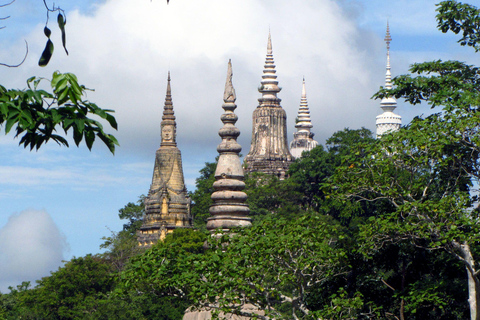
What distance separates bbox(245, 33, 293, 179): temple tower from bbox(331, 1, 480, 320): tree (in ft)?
186

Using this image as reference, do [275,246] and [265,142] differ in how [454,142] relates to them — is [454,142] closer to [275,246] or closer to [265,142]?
[275,246]

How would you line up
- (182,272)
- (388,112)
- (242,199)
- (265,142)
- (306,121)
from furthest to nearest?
(306,121) < (388,112) < (265,142) < (242,199) < (182,272)

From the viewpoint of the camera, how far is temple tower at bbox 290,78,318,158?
305 feet

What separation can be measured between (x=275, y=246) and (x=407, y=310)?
3328 millimetres

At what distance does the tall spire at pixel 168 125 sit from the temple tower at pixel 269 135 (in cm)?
852

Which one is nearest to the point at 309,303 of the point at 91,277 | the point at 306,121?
the point at 91,277

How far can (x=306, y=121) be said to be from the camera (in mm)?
96375

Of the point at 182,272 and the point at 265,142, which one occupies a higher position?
the point at 265,142

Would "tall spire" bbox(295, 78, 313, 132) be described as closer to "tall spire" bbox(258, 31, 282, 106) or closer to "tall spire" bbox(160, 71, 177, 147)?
"tall spire" bbox(258, 31, 282, 106)

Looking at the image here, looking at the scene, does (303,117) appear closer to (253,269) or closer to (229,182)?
(229,182)

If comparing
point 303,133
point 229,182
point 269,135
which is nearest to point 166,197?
point 269,135

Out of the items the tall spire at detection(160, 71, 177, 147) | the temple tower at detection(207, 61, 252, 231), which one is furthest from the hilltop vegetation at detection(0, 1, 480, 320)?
the tall spire at detection(160, 71, 177, 147)

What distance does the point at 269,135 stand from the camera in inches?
3204

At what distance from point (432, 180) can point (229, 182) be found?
1067 cm
